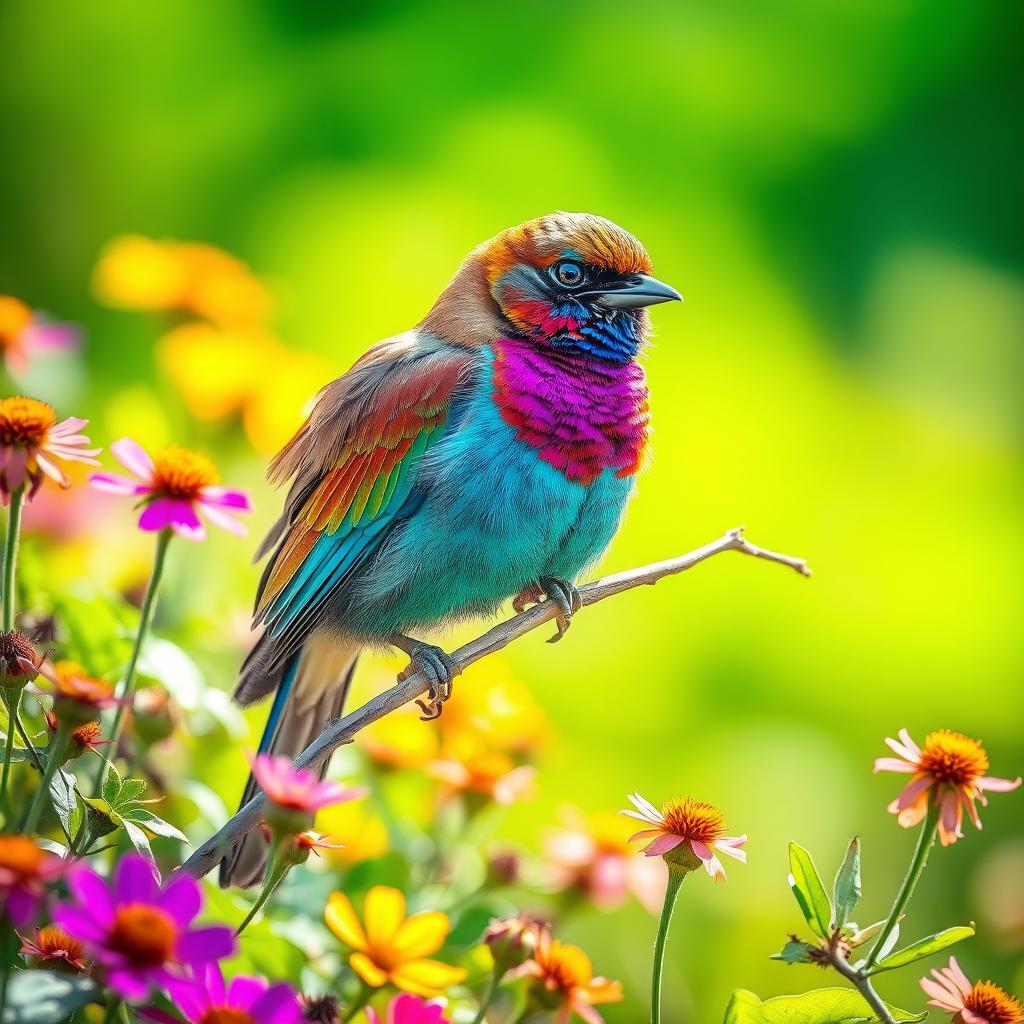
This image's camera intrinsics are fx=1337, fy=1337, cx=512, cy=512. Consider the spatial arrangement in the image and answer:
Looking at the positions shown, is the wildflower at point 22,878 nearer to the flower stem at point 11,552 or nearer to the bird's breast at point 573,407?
the flower stem at point 11,552

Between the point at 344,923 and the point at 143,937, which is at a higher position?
the point at 143,937

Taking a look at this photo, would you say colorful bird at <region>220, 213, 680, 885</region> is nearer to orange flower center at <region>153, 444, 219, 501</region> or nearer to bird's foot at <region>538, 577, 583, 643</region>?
bird's foot at <region>538, 577, 583, 643</region>

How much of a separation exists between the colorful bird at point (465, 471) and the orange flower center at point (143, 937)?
920 millimetres

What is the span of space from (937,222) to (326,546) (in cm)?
277

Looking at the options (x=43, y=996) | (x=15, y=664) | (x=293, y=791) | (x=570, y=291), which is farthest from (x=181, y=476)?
(x=570, y=291)

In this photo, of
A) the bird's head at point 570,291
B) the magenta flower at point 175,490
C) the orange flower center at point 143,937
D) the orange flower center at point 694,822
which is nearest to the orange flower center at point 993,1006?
the orange flower center at point 694,822

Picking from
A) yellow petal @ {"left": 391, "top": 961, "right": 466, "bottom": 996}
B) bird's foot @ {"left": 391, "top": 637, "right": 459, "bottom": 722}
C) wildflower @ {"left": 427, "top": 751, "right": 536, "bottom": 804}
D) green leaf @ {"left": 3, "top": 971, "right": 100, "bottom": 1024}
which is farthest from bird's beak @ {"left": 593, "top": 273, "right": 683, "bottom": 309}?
green leaf @ {"left": 3, "top": 971, "right": 100, "bottom": 1024}

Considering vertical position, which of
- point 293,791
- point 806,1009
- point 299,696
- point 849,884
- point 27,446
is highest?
point 27,446

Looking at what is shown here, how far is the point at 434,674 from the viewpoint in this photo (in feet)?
5.65

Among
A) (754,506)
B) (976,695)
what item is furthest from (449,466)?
(976,695)

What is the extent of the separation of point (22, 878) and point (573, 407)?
1206 mm

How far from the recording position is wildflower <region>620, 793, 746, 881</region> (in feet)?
3.49

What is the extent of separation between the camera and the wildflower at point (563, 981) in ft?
3.74

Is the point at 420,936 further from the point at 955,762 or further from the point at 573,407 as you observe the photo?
the point at 573,407
